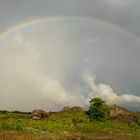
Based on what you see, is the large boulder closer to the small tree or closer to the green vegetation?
the green vegetation

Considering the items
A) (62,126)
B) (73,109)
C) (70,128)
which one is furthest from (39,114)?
(70,128)

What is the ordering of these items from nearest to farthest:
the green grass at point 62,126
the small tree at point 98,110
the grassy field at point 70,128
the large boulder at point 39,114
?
the grassy field at point 70,128 → the green grass at point 62,126 → the small tree at point 98,110 → the large boulder at point 39,114

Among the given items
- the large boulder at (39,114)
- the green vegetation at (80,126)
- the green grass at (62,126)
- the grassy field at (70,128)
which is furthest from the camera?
the large boulder at (39,114)

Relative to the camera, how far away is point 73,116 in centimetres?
10338

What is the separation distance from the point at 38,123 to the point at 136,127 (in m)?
29.8

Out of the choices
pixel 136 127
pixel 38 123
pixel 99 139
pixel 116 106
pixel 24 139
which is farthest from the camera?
pixel 116 106

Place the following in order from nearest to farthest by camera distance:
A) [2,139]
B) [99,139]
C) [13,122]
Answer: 1. [2,139]
2. [99,139]
3. [13,122]

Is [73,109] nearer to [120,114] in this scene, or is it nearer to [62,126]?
[120,114]

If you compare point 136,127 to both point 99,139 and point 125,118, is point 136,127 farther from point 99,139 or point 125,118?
point 99,139

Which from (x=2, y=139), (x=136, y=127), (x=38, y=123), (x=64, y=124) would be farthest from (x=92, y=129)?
(x=2, y=139)

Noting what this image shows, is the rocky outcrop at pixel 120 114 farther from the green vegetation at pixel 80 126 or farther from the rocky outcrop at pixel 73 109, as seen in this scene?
the rocky outcrop at pixel 73 109

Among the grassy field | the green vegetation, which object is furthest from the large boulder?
the grassy field

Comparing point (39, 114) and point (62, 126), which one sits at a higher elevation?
point (39, 114)

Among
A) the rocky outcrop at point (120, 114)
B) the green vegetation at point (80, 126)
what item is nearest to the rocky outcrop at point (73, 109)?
the green vegetation at point (80, 126)
